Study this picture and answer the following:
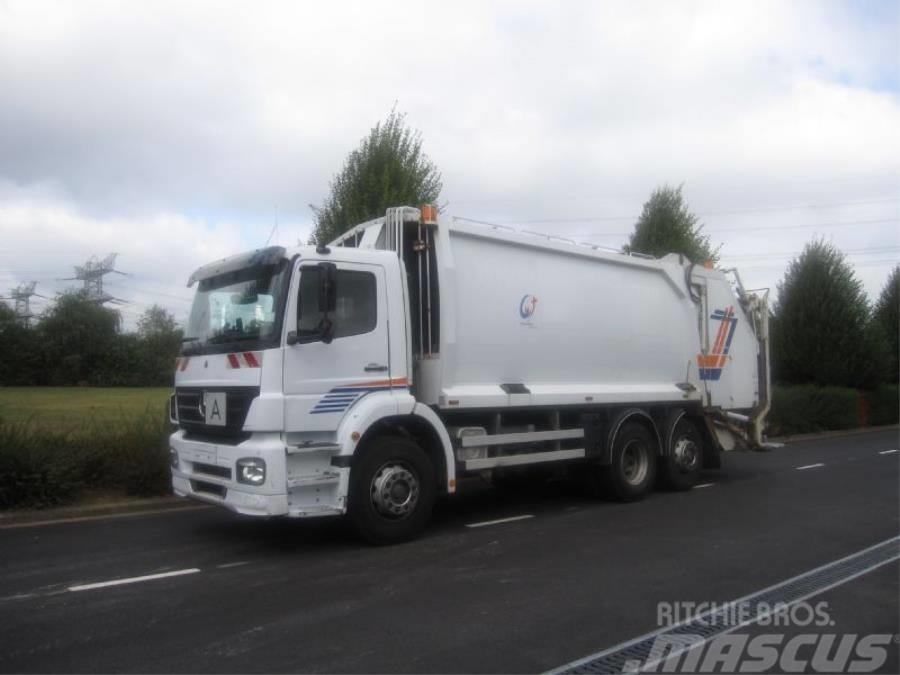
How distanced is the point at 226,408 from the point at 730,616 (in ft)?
14.4

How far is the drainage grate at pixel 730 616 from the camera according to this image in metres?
4.35

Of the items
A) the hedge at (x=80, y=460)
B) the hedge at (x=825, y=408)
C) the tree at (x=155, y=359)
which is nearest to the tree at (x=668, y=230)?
the hedge at (x=825, y=408)

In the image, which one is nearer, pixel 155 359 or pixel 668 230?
pixel 668 230

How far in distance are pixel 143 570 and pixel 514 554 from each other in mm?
3166

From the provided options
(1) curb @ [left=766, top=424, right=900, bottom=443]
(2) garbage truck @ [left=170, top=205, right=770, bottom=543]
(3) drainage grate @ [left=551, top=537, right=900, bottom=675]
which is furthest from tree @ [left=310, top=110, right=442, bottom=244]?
(1) curb @ [left=766, top=424, right=900, bottom=443]

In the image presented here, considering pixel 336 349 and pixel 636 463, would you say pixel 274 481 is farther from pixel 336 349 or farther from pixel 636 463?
pixel 636 463

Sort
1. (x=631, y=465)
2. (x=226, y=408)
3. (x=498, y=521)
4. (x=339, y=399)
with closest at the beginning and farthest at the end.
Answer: (x=226, y=408), (x=339, y=399), (x=498, y=521), (x=631, y=465)

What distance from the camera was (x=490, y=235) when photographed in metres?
Answer: 8.33

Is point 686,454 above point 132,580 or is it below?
above

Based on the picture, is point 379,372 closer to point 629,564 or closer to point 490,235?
point 490,235

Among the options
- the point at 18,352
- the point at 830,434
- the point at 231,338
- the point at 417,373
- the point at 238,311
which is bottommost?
the point at 830,434

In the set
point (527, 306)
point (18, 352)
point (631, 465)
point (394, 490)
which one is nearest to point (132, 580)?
point (394, 490)

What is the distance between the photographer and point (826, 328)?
80.3 feet

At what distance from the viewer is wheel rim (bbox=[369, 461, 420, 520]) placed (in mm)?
7027
